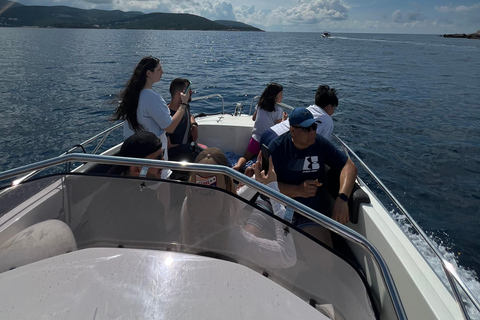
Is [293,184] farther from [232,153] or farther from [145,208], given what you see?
[232,153]

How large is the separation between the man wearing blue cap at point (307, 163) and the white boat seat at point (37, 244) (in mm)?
1528

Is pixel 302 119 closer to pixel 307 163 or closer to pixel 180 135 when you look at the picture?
pixel 307 163

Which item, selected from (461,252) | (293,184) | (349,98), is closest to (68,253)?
(293,184)

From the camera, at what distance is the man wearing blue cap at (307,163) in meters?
2.34

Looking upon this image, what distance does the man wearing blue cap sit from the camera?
92.0 inches

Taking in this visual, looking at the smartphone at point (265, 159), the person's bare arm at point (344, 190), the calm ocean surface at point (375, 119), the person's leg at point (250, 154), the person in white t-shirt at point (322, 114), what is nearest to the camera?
the person's bare arm at point (344, 190)

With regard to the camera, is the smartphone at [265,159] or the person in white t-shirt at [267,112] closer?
the smartphone at [265,159]

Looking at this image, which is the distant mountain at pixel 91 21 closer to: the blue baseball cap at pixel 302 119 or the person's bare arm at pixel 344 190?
the blue baseball cap at pixel 302 119

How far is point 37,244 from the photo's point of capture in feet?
4.46

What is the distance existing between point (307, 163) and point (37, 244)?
187cm

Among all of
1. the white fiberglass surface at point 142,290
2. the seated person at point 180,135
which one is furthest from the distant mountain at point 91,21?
A: the white fiberglass surface at point 142,290

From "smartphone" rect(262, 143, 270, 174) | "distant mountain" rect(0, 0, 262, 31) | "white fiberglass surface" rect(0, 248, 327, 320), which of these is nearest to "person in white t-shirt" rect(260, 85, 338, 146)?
"smartphone" rect(262, 143, 270, 174)

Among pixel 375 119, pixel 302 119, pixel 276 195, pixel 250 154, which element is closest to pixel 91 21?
pixel 375 119

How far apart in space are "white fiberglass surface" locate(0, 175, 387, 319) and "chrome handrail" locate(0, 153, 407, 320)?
92 mm
